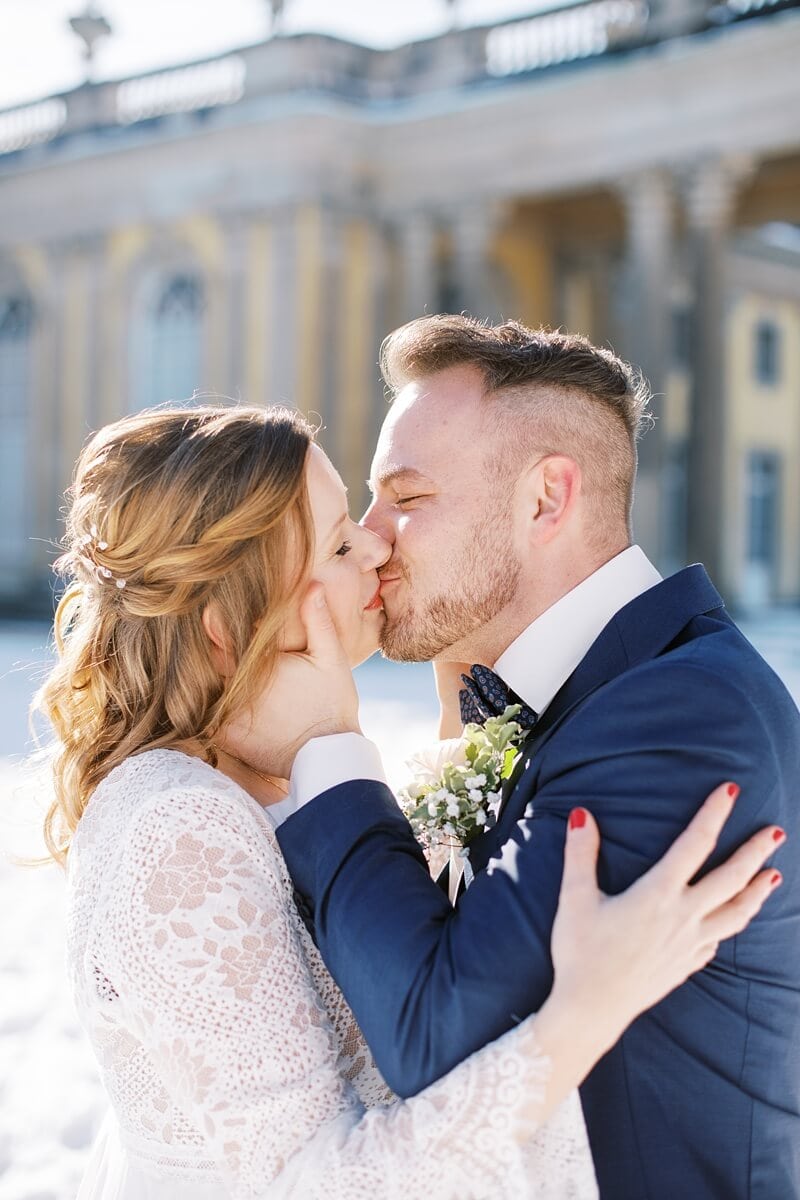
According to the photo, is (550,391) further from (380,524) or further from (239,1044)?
(239,1044)

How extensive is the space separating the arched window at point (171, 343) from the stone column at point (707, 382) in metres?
8.86

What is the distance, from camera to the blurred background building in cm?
1830

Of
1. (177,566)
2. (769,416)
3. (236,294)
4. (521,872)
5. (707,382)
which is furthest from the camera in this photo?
(769,416)

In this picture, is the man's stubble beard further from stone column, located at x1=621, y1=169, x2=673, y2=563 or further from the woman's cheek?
stone column, located at x1=621, y1=169, x2=673, y2=563

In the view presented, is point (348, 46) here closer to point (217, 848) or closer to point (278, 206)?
point (278, 206)

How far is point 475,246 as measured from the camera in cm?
2091

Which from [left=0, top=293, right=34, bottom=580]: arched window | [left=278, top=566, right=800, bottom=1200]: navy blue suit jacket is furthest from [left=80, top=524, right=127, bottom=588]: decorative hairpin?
[left=0, top=293, right=34, bottom=580]: arched window

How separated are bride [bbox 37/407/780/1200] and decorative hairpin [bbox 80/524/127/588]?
0.01 meters

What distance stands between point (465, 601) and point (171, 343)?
2239 centimetres

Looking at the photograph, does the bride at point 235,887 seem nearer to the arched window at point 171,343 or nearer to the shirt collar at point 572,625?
the shirt collar at point 572,625

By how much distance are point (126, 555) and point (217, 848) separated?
55cm

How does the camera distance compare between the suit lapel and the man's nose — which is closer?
the suit lapel

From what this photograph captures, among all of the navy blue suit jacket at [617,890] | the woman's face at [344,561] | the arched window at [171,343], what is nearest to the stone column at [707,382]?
the arched window at [171,343]

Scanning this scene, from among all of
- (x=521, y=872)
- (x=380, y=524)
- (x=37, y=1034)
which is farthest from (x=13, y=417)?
(x=521, y=872)
